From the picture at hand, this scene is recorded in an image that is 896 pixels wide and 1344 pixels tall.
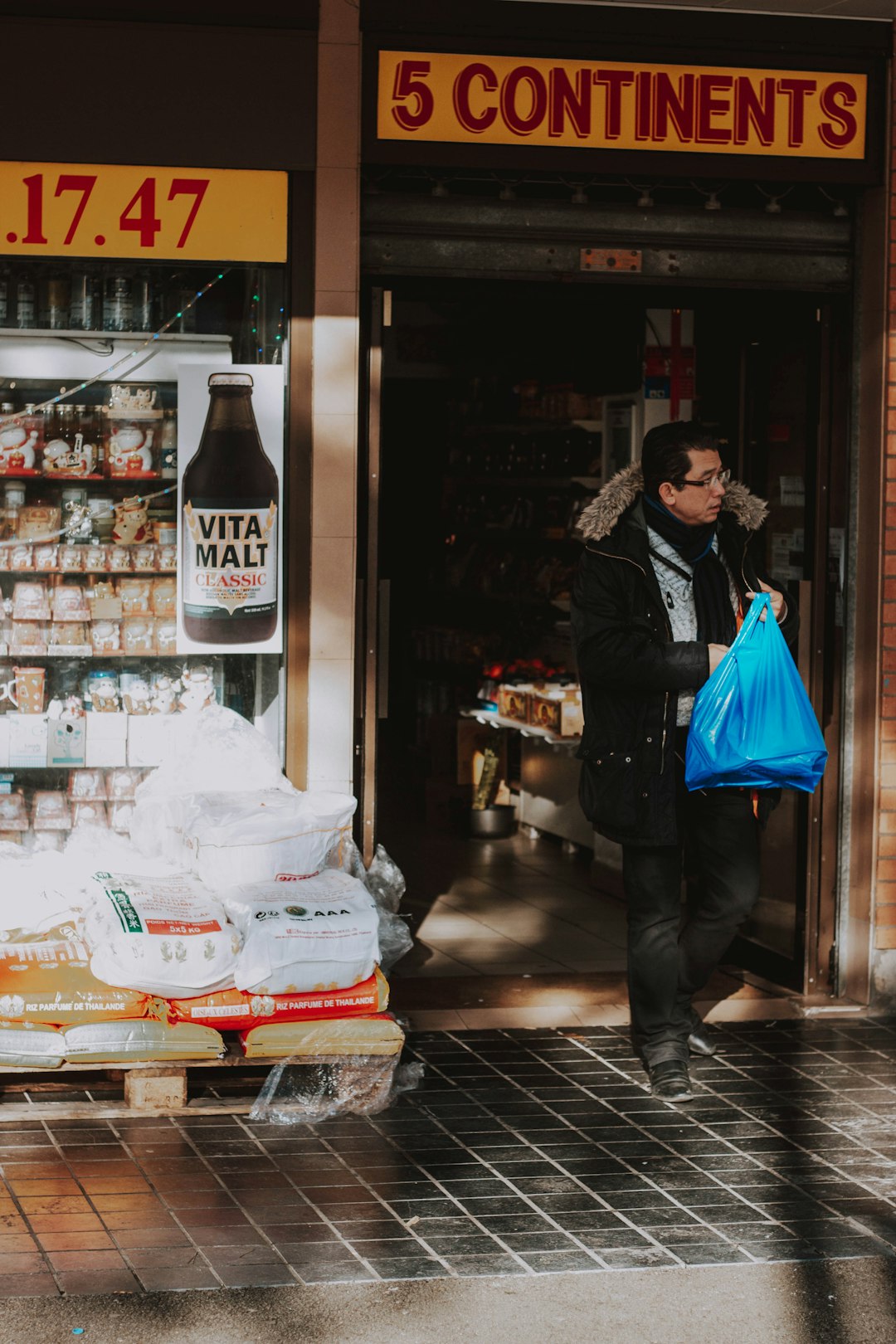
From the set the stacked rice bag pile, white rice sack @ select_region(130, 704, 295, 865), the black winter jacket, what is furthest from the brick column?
white rice sack @ select_region(130, 704, 295, 865)

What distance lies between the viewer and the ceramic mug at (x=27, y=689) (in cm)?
614

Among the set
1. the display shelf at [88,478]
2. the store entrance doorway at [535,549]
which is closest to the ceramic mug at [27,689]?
the display shelf at [88,478]

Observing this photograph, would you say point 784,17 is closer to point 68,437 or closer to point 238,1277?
point 68,437

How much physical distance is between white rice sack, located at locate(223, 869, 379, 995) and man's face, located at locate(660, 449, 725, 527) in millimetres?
1578

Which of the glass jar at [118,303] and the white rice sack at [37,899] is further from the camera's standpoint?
the glass jar at [118,303]

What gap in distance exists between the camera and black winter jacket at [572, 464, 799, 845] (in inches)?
209

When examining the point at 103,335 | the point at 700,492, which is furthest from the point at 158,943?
the point at 103,335

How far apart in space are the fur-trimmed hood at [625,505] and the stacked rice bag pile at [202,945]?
1.20m

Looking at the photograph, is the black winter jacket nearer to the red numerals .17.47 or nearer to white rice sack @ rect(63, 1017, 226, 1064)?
white rice sack @ rect(63, 1017, 226, 1064)

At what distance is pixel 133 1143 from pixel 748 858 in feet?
6.70

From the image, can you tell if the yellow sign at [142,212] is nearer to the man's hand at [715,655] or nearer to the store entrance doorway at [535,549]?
the store entrance doorway at [535,549]

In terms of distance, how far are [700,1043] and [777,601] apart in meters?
1.55

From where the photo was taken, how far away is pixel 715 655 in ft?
17.5

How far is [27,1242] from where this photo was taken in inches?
168
